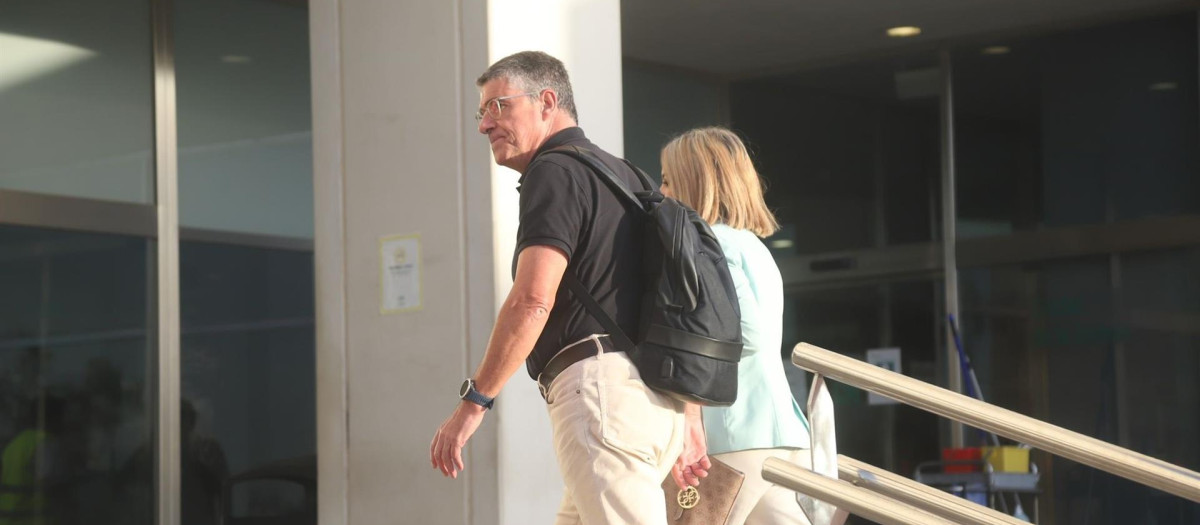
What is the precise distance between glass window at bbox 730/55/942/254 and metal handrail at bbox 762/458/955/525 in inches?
309

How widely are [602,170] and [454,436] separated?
631mm

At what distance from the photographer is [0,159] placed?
6875 millimetres

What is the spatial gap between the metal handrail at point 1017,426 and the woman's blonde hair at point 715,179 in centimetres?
145

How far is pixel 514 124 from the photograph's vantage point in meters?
3.17

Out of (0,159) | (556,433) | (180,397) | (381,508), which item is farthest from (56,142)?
(556,433)

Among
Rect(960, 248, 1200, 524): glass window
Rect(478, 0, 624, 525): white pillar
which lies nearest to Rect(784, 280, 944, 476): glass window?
Rect(960, 248, 1200, 524): glass window

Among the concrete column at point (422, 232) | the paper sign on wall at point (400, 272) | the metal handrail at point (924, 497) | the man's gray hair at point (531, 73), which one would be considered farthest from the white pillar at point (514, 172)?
the metal handrail at point (924, 497)

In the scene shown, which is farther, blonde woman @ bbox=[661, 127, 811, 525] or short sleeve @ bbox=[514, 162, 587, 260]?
blonde woman @ bbox=[661, 127, 811, 525]

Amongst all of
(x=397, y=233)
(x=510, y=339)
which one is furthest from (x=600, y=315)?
(x=397, y=233)

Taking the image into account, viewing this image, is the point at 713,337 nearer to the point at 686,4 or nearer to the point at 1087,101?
the point at 686,4

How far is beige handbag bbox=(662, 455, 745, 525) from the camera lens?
342 cm

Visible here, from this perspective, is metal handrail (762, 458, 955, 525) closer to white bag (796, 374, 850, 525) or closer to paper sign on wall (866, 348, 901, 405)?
white bag (796, 374, 850, 525)

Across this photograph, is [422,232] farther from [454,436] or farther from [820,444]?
[820,444]

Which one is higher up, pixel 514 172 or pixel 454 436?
pixel 514 172
